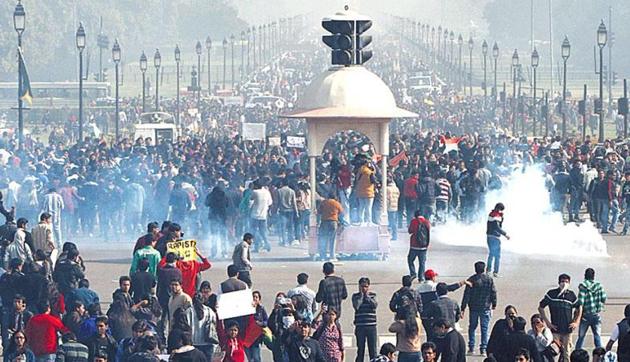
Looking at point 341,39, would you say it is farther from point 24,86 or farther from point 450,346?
point 24,86

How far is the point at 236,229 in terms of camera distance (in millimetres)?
32156

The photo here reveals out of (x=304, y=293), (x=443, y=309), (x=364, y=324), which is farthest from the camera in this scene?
(x=304, y=293)

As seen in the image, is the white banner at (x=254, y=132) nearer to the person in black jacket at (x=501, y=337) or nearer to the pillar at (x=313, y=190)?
the pillar at (x=313, y=190)

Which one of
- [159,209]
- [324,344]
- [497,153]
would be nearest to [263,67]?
[497,153]

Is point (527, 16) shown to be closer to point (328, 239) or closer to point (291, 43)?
point (291, 43)

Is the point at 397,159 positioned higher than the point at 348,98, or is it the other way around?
the point at 348,98

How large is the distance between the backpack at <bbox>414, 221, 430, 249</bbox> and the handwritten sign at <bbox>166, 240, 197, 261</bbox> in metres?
5.19

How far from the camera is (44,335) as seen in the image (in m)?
18.6

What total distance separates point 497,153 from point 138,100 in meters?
55.6

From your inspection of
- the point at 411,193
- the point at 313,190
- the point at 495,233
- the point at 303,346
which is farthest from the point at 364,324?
the point at 411,193

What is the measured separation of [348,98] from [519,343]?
12.7m

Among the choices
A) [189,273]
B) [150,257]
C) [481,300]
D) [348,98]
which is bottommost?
[481,300]

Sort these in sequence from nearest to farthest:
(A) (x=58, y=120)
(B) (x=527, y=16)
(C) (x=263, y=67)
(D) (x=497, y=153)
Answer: (D) (x=497, y=153) → (A) (x=58, y=120) → (C) (x=263, y=67) → (B) (x=527, y=16)

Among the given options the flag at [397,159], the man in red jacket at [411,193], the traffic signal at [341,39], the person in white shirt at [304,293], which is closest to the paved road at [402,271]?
the man in red jacket at [411,193]
